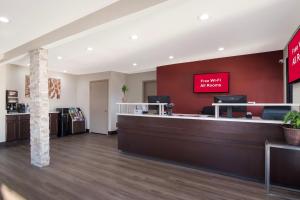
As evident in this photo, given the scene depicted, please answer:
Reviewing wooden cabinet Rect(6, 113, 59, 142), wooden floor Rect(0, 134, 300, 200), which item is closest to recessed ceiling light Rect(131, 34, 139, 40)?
wooden floor Rect(0, 134, 300, 200)

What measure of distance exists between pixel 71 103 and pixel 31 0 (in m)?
6.06

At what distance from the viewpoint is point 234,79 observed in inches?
→ 198

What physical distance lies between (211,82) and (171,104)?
1869 millimetres

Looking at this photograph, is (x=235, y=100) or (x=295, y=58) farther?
(x=235, y=100)

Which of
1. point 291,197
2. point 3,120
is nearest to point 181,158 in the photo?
point 291,197

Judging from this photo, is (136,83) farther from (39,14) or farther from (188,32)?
(39,14)

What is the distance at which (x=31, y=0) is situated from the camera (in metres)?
2.17

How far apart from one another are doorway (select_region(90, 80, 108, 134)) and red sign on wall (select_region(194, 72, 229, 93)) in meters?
3.59

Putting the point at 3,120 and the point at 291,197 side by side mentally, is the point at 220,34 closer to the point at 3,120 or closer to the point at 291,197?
the point at 291,197

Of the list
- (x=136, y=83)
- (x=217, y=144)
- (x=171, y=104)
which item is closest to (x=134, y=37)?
(x=171, y=104)

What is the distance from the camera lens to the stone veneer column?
3.62 meters

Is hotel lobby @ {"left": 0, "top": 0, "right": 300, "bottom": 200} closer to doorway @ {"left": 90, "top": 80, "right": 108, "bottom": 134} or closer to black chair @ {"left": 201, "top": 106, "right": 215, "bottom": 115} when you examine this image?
black chair @ {"left": 201, "top": 106, "right": 215, "bottom": 115}

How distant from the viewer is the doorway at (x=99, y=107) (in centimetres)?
720

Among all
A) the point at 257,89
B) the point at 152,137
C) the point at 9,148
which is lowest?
the point at 9,148
